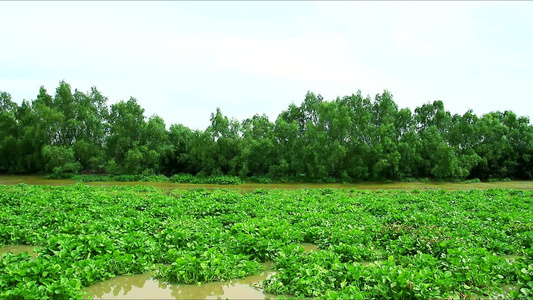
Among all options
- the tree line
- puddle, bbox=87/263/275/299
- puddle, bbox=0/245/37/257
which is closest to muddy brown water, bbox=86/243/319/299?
puddle, bbox=87/263/275/299

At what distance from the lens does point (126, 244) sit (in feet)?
25.6

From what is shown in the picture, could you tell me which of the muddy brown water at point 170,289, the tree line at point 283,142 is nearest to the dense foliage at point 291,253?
the muddy brown water at point 170,289

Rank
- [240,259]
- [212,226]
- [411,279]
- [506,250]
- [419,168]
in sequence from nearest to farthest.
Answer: [411,279] < [240,259] < [506,250] < [212,226] < [419,168]

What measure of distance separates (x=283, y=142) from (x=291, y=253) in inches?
1294

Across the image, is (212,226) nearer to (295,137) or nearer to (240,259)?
(240,259)

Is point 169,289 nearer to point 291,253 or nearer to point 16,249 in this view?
point 291,253

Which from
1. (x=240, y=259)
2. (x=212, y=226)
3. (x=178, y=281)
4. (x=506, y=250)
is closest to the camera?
(x=178, y=281)

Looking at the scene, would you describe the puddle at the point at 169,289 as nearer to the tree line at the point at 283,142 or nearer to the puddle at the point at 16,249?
the puddle at the point at 16,249

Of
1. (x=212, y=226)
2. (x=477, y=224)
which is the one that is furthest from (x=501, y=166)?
(x=212, y=226)

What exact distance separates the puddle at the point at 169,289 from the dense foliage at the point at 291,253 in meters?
0.18

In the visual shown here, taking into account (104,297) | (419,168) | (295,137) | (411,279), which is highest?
(295,137)

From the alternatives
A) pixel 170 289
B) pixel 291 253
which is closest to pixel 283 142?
pixel 291 253

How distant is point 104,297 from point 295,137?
35.0 m

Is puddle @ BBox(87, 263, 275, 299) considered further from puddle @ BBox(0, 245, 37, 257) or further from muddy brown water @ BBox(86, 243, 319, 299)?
puddle @ BBox(0, 245, 37, 257)
